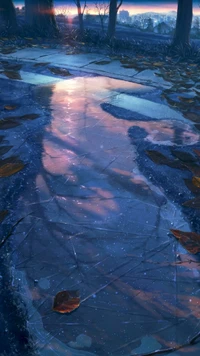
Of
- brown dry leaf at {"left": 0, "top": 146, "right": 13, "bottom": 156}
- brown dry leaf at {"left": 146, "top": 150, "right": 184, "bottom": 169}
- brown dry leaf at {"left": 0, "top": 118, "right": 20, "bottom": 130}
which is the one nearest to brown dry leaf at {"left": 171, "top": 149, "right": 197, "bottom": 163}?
brown dry leaf at {"left": 146, "top": 150, "right": 184, "bottom": 169}

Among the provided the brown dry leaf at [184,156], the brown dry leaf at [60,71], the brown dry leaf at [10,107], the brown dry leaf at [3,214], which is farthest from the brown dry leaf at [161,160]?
the brown dry leaf at [60,71]

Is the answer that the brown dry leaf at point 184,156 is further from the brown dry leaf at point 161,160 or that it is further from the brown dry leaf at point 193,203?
the brown dry leaf at point 193,203

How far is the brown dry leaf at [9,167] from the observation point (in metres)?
2.66

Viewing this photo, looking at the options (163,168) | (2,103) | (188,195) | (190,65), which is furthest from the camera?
(190,65)

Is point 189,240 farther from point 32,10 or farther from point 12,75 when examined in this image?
point 32,10

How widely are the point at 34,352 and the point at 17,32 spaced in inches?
375

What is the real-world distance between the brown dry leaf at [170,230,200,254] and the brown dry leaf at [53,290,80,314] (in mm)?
753

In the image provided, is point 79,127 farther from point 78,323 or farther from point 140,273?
point 78,323

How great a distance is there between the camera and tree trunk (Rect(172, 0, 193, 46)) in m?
7.91

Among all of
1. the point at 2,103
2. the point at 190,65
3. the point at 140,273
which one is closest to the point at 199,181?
the point at 140,273

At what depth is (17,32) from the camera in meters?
9.34

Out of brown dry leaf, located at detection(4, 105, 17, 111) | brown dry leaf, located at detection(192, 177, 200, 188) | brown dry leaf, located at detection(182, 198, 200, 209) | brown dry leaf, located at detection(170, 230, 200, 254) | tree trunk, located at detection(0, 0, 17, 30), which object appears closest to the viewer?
brown dry leaf, located at detection(170, 230, 200, 254)

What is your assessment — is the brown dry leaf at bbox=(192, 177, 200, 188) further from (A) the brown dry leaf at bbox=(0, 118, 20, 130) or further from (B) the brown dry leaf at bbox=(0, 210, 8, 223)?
(A) the brown dry leaf at bbox=(0, 118, 20, 130)

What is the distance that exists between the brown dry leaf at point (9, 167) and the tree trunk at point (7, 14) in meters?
8.10
